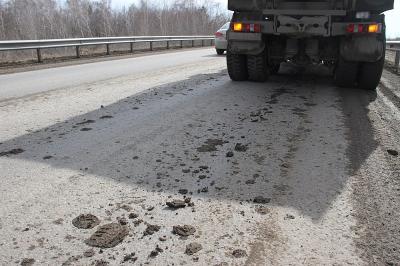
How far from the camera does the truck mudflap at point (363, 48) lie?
6.94 meters

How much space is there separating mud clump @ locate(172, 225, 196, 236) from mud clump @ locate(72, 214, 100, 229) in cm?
54

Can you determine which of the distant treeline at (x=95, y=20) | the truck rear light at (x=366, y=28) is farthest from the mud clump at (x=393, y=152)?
the distant treeline at (x=95, y=20)

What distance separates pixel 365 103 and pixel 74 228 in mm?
5393

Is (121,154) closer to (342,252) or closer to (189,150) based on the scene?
(189,150)

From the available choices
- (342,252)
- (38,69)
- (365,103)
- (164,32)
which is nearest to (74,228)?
(342,252)

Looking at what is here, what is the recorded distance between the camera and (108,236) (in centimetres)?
251

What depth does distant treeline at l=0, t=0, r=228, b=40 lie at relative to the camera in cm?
2814

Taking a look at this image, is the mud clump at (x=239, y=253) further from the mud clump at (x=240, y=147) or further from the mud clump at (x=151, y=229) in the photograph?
the mud clump at (x=240, y=147)

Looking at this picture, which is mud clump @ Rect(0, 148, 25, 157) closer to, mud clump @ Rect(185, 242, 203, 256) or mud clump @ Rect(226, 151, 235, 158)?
mud clump @ Rect(226, 151, 235, 158)

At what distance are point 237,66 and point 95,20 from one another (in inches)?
1131

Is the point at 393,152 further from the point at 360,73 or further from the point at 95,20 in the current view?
the point at 95,20

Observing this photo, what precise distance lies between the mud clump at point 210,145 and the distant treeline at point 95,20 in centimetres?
2586

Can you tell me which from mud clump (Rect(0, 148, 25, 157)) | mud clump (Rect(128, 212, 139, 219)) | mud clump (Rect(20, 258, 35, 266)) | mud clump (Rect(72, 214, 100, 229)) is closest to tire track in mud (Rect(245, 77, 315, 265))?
mud clump (Rect(128, 212, 139, 219))

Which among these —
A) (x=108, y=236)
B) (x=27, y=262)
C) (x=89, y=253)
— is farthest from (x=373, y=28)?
(x=27, y=262)
